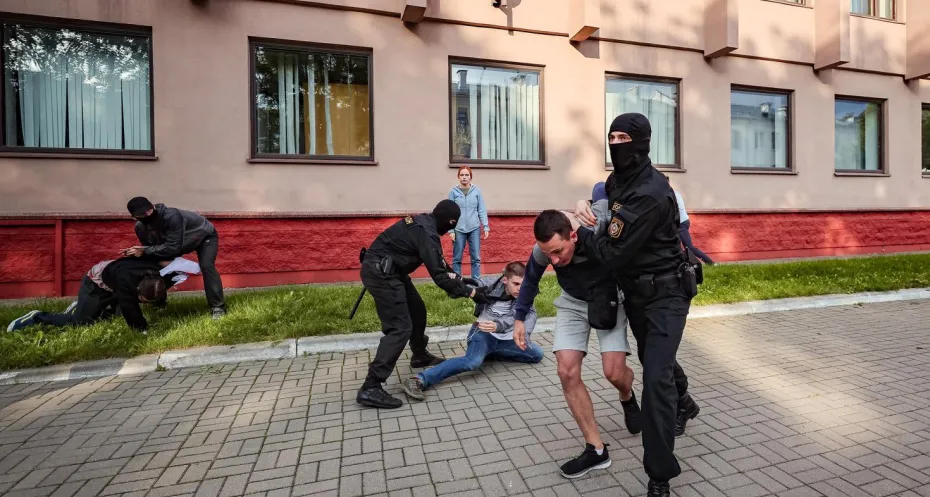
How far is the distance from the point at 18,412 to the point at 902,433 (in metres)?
6.38

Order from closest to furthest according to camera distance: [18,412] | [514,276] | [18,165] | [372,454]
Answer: [372,454], [18,412], [514,276], [18,165]

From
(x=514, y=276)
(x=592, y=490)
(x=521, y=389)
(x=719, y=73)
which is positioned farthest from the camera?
(x=719, y=73)

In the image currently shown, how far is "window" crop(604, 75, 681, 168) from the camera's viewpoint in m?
11.2

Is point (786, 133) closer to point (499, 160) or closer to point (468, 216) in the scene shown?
point (499, 160)

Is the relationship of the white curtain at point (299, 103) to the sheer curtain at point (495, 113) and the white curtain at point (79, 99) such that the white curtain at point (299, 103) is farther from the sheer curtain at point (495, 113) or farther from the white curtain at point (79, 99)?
the sheer curtain at point (495, 113)

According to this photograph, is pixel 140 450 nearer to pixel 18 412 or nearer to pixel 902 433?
pixel 18 412

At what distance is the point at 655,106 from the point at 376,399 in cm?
1011

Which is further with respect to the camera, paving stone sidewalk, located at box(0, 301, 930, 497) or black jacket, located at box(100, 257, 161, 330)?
black jacket, located at box(100, 257, 161, 330)

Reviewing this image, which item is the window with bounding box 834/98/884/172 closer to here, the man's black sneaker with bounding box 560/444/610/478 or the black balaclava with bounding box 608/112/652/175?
the black balaclava with bounding box 608/112/652/175

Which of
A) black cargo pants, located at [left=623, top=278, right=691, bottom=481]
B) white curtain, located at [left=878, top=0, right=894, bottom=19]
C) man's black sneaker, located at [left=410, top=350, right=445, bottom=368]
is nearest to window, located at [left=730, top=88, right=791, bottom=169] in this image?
white curtain, located at [left=878, top=0, right=894, bottom=19]

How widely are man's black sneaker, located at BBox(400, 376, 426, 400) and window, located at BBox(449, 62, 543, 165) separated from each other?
6382 millimetres

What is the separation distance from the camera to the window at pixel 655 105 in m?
11.2

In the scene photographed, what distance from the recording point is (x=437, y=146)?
9.64 meters

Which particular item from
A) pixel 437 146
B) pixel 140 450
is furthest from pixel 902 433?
pixel 437 146
